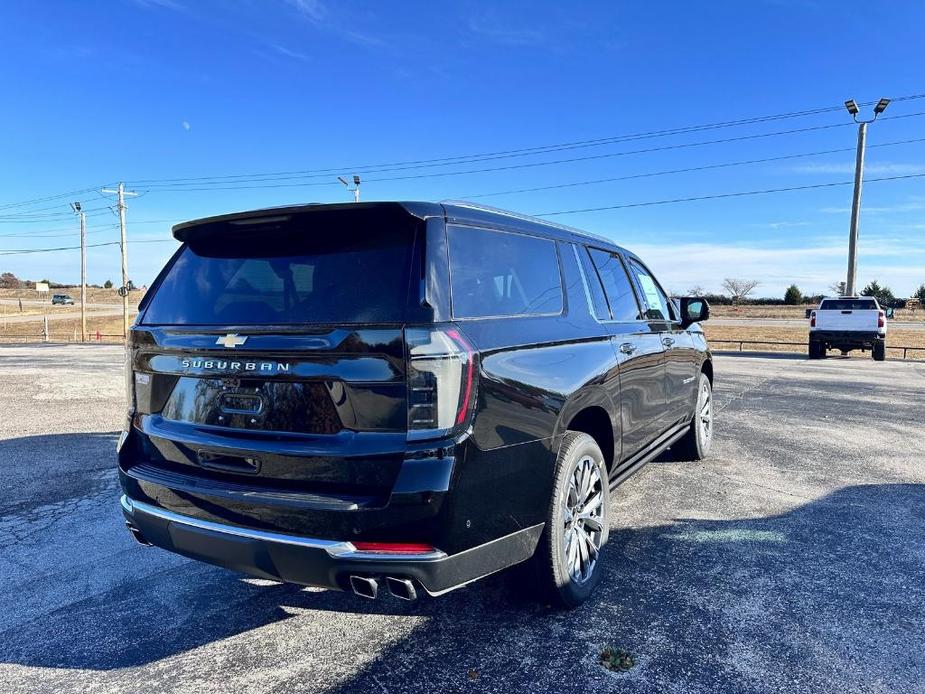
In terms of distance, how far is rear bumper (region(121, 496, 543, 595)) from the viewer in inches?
85.5

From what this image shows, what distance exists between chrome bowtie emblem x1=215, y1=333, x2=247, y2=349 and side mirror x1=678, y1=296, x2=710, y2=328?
394 cm

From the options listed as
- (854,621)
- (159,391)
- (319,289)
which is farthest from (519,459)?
(854,621)

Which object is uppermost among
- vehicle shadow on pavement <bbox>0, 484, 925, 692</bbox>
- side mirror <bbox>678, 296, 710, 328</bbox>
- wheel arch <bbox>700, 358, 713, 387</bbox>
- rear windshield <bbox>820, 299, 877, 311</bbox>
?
rear windshield <bbox>820, 299, 877, 311</bbox>

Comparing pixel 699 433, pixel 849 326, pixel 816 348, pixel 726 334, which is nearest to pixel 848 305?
pixel 849 326

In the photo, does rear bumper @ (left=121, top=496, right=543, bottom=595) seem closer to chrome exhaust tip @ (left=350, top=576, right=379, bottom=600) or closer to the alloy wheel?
chrome exhaust tip @ (left=350, top=576, right=379, bottom=600)

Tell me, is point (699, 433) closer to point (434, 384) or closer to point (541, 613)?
point (541, 613)

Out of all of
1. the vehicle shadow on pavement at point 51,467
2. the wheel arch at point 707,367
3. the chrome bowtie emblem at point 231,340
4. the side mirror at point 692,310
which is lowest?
the vehicle shadow on pavement at point 51,467

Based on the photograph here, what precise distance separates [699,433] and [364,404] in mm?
4379

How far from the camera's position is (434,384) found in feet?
7.18

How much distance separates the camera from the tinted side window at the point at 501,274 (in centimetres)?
251

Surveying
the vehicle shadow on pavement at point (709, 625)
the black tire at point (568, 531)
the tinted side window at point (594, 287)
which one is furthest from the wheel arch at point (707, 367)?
the black tire at point (568, 531)

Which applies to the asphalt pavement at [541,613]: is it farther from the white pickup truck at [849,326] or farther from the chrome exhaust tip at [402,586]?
the white pickup truck at [849,326]

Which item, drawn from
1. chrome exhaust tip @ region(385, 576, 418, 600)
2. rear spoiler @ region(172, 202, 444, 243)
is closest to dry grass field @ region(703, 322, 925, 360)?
rear spoiler @ region(172, 202, 444, 243)

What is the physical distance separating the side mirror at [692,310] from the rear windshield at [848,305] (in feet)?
51.5
